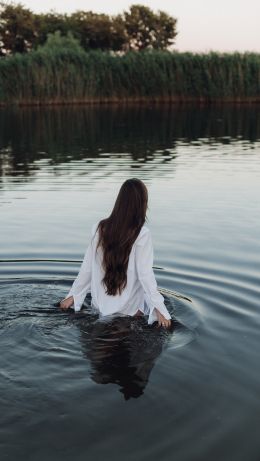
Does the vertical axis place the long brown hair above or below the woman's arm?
above

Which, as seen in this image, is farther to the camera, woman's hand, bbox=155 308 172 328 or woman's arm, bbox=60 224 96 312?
woman's arm, bbox=60 224 96 312

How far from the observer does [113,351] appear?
516cm

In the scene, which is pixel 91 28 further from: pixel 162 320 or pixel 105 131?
pixel 162 320

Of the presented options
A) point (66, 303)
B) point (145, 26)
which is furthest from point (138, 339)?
point (145, 26)

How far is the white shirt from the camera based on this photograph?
538 centimetres

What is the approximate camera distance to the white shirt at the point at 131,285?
5383 millimetres

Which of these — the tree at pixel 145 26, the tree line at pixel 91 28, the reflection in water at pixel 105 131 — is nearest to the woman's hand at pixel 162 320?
the reflection in water at pixel 105 131

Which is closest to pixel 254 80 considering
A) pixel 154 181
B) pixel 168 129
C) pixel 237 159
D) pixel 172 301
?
pixel 168 129

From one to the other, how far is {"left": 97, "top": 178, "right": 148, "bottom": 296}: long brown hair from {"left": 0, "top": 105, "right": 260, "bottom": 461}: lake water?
436 millimetres

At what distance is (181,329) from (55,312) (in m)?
1.20

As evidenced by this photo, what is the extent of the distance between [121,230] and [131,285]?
558 millimetres

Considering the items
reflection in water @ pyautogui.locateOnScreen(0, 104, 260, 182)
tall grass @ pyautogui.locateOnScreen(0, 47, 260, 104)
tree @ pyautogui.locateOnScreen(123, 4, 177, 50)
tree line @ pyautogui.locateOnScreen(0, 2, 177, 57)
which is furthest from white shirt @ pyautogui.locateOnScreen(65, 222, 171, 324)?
tree @ pyautogui.locateOnScreen(123, 4, 177, 50)

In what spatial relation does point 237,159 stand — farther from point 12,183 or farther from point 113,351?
point 113,351

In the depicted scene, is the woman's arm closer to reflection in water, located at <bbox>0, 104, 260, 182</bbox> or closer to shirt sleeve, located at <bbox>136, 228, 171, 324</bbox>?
shirt sleeve, located at <bbox>136, 228, 171, 324</bbox>
